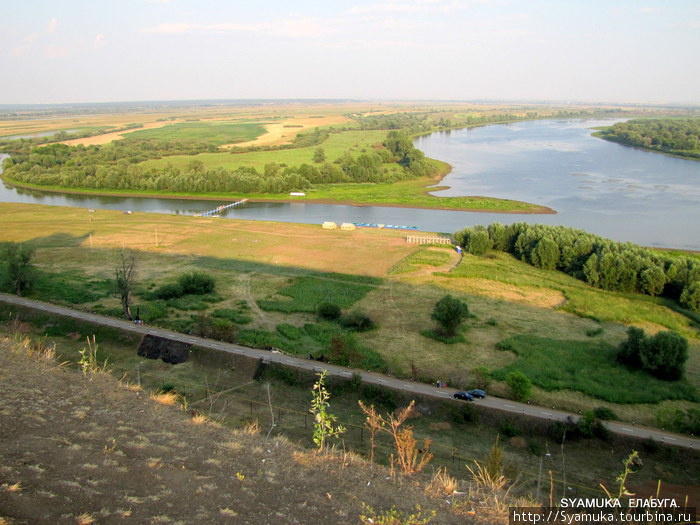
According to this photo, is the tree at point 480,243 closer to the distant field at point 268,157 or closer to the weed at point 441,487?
the weed at point 441,487

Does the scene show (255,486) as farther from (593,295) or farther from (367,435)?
(593,295)

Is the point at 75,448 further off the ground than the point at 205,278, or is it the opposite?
the point at 75,448

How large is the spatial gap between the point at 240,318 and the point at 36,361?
11.5m

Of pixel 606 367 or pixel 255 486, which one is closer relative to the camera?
pixel 255 486

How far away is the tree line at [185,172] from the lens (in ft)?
216

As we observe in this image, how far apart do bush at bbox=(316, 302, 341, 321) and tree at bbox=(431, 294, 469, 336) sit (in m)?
4.80

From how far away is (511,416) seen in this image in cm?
1557

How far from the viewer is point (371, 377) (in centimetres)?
1786

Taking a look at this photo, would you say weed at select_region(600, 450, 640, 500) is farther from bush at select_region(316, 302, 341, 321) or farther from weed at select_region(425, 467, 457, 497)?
bush at select_region(316, 302, 341, 321)

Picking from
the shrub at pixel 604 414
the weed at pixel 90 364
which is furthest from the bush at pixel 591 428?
the weed at pixel 90 364

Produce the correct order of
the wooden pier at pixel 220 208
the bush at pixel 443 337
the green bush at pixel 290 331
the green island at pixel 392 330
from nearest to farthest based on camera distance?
the green island at pixel 392 330 < the bush at pixel 443 337 < the green bush at pixel 290 331 < the wooden pier at pixel 220 208

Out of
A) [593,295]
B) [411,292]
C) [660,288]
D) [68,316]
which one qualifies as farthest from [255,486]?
[660,288]

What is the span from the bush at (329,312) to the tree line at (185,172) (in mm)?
42731

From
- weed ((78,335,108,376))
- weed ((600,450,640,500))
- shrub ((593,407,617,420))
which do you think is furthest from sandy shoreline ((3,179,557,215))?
weed ((78,335,108,376))
